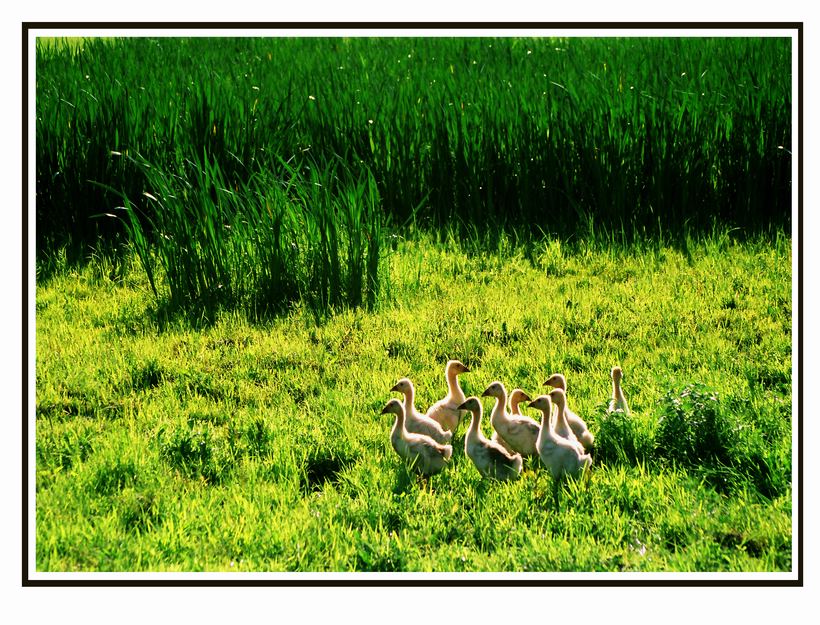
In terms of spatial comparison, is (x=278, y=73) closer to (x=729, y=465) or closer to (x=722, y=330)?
(x=722, y=330)

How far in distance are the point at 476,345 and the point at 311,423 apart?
4.56 ft

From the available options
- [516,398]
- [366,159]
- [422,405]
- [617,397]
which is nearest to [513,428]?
[516,398]

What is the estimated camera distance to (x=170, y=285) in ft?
22.1

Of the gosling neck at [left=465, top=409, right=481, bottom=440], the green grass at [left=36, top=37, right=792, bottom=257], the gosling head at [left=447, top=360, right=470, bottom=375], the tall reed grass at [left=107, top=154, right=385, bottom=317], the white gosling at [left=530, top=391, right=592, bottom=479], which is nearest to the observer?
the white gosling at [left=530, top=391, right=592, bottom=479]

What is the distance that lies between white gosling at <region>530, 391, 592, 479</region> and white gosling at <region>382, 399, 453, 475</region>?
1.60 feet

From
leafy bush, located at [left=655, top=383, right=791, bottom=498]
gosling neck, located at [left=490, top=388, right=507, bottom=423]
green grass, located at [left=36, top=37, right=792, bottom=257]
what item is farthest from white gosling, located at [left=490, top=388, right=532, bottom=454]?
green grass, located at [left=36, top=37, right=792, bottom=257]

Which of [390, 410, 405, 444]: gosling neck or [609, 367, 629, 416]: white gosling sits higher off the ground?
[609, 367, 629, 416]: white gosling

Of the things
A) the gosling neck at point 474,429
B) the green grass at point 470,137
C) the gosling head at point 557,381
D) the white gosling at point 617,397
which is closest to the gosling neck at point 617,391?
the white gosling at point 617,397

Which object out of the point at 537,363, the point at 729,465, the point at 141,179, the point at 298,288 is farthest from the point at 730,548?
the point at 141,179

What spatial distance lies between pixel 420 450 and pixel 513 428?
0.51 m

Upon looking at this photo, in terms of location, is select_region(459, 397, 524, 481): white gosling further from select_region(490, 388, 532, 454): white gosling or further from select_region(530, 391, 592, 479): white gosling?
select_region(490, 388, 532, 454): white gosling

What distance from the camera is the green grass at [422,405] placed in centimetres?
418

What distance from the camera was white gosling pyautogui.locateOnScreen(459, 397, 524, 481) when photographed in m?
4.54
